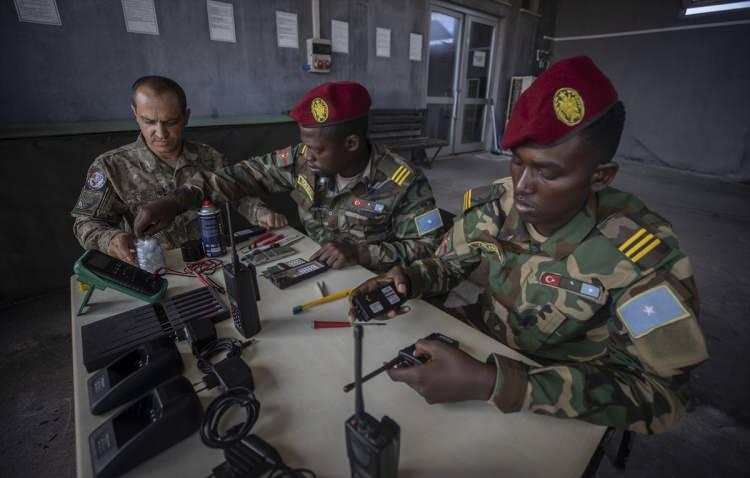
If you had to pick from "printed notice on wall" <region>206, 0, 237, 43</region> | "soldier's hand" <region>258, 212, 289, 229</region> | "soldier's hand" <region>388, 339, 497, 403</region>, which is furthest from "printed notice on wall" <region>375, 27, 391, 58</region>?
"soldier's hand" <region>388, 339, 497, 403</region>

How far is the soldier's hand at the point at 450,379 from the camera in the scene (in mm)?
648

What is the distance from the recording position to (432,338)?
29.9 inches

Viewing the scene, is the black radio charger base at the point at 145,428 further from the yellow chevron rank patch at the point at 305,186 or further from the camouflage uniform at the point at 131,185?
the yellow chevron rank patch at the point at 305,186

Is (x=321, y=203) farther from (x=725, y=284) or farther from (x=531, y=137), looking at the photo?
(x=725, y=284)

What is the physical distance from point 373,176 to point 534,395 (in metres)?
1.07

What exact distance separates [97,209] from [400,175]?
1.25 meters

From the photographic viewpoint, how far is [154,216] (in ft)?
4.28

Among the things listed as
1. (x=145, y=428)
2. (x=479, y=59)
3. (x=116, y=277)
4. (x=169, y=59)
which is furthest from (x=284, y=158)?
(x=479, y=59)

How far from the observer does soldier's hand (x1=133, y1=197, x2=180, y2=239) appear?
4.21 feet

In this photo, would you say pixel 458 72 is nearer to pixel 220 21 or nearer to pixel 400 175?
pixel 220 21

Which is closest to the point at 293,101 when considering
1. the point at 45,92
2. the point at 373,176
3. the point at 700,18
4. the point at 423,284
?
the point at 45,92

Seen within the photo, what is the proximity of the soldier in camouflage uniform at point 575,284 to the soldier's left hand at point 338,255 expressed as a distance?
221 millimetres

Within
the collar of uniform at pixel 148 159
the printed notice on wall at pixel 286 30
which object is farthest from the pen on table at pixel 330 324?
the printed notice on wall at pixel 286 30

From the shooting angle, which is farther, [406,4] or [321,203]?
[406,4]
